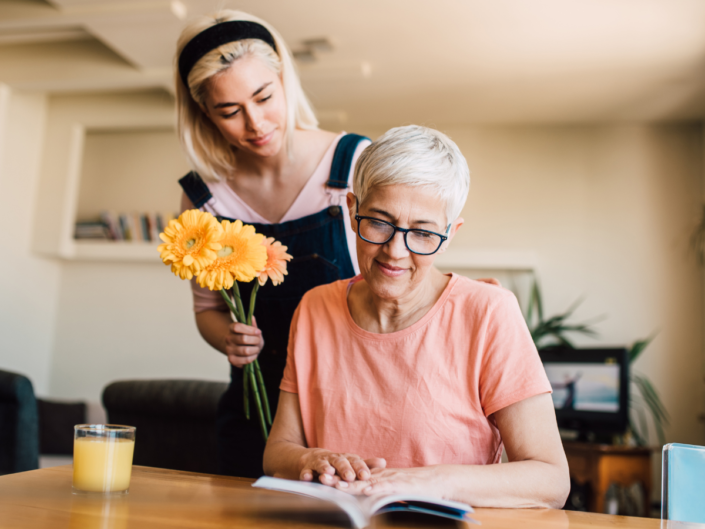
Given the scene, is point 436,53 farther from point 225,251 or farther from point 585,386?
point 225,251

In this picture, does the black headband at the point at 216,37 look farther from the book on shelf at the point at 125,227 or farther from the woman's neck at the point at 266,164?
the book on shelf at the point at 125,227

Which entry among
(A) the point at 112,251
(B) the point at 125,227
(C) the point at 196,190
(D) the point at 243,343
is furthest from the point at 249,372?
(B) the point at 125,227

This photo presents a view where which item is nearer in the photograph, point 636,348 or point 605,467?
point 605,467

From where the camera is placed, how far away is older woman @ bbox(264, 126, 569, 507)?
1082 mm

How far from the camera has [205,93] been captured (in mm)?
1546

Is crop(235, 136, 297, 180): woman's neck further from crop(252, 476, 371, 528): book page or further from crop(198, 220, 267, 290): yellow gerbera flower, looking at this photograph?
crop(252, 476, 371, 528): book page

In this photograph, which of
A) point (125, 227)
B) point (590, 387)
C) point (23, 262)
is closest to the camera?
point (590, 387)

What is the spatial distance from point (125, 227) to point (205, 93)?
13.3ft

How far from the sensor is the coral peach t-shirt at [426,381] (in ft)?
3.69

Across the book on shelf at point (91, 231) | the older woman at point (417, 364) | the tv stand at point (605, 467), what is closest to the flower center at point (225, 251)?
the older woman at point (417, 364)

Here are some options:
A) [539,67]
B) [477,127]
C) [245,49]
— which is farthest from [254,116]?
[477,127]

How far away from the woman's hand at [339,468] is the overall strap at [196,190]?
872 mm

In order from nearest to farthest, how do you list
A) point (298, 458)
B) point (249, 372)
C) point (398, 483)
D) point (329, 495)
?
point (329, 495) → point (398, 483) → point (298, 458) → point (249, 372)

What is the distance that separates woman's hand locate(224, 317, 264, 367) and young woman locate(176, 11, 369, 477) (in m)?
0.14
